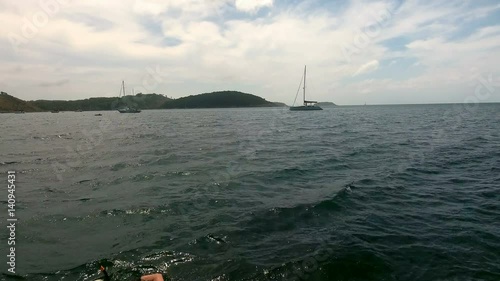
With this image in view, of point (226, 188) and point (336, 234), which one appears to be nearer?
point (336, 234)

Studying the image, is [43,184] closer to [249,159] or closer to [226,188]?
[226,188]

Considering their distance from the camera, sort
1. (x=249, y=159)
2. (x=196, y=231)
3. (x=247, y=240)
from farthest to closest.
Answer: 1. (x=249, y=159)
2. (x=196, y=231)
3. (x=247, y=240)

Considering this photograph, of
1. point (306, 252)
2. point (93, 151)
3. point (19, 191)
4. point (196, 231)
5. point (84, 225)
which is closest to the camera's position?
point (306, 252)

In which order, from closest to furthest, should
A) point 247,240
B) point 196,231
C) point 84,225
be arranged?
1. point 247,240
2. point 196,231
3. point 84,225

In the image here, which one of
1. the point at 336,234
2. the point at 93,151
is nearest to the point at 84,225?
the point at 336,234

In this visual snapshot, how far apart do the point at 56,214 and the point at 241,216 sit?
27.6 feet

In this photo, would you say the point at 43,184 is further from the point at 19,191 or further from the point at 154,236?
the point at 154,236

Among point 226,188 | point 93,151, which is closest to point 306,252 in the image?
point 226,188

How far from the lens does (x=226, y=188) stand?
18375mm

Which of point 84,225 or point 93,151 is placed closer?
point 84,225

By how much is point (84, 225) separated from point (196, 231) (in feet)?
15.9

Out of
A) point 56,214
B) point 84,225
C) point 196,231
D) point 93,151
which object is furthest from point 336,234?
point 93,151

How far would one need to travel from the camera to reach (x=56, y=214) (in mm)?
14438

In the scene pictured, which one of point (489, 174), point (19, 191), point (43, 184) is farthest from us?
point (489, 174)
